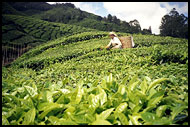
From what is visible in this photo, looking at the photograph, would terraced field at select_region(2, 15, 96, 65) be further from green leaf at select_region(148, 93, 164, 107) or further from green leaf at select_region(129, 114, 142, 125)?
green leaf at select_region(129, 114, 142, 125)

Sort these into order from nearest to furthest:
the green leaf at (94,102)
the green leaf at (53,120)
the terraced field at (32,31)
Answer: the green leaf at (53,120) < the green leaf at (94,102) < the terraced field at (32,31)

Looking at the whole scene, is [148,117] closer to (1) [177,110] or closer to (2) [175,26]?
(1) [177,110]

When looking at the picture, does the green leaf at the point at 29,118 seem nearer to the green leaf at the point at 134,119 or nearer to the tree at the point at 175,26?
the green leaf at the point at 134,119

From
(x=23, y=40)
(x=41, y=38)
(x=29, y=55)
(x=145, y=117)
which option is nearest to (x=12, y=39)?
(x=23, y=40)

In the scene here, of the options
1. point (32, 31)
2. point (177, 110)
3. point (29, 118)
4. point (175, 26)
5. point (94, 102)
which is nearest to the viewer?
point (177, 110)

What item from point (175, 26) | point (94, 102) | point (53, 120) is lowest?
point (53, 120)

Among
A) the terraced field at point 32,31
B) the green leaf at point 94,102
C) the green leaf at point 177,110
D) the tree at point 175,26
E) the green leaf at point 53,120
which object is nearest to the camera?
the green leaf at point 177,110

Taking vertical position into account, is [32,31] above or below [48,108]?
above

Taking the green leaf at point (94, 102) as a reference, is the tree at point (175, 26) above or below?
above

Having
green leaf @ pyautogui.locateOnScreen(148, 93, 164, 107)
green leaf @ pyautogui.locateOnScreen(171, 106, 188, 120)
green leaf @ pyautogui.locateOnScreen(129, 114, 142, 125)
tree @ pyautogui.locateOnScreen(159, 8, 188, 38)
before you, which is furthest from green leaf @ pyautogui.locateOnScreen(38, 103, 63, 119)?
tree @ pyautogui.locateOnScreen(159, 8, 188, 38)

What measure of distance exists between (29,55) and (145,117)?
1015 centimetres

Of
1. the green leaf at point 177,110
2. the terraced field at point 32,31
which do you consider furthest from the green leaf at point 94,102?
the terraced field at point 32,31

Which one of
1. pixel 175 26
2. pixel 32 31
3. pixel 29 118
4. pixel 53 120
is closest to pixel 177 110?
pixel 53 120

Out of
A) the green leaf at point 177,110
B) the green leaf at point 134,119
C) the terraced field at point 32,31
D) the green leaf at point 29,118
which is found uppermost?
the terraced field at point 32,31
